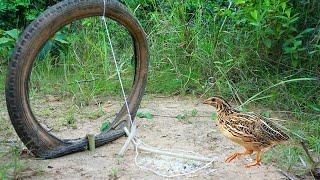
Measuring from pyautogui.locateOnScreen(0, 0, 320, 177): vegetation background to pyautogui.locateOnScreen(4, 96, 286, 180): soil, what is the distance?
0.59 m

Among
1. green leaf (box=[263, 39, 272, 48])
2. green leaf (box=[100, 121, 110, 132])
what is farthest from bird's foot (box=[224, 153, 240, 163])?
green leaf (box=[263, 39, 272, 48])

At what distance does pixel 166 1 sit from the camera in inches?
273

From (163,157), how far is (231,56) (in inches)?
90.4

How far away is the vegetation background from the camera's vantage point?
541 centimetres

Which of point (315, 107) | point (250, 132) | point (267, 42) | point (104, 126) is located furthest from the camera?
point (267, 42)

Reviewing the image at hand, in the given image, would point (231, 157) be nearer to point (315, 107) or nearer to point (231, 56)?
point (315, 107)

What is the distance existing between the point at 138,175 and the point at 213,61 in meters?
2.66

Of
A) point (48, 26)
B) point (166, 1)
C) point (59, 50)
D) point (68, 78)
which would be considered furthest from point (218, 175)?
point (59, 50)

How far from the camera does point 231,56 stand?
20.0ft

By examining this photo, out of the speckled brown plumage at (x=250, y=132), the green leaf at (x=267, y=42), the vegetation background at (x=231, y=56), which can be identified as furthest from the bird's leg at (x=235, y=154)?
the green leaf at (x=267, y=42)

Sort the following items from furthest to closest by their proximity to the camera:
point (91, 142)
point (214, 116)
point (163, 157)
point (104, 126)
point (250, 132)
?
point (214, 116) < point (104, 126) < point (91, 142) < point (163, 157) < point (250, 132)

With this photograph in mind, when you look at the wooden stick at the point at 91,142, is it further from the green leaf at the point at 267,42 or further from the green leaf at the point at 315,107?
the green leaf at the point at 267,42

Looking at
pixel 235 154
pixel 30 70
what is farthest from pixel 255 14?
pixel 30 70

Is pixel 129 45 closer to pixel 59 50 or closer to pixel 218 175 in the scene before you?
pixel 59 50
